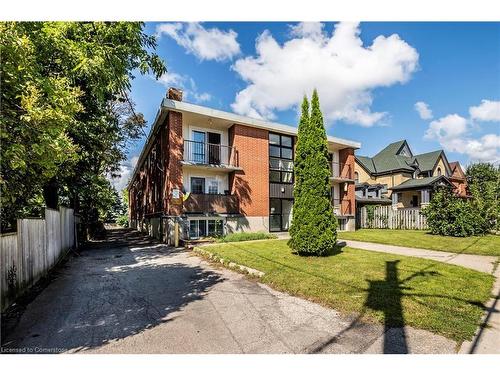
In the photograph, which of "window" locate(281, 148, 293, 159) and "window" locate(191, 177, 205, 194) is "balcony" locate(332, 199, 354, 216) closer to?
"window" locate(281, 148, 293, 159)

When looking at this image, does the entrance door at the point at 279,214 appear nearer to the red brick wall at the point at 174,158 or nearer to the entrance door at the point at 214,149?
the entrance door at the point at 214,149

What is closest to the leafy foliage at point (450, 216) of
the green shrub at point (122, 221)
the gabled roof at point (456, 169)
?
the gabled roof at point (456, 169)

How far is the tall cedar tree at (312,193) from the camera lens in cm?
849

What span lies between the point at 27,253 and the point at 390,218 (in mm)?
22243

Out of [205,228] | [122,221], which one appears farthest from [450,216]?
[122,221]

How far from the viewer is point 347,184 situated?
834 inches

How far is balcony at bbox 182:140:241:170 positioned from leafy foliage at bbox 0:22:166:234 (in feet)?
13.7

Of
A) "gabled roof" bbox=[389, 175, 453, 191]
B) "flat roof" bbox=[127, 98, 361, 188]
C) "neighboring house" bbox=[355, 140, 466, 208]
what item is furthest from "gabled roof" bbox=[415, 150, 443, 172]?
"flat roof" bbox=[127, 98, 361, 188]

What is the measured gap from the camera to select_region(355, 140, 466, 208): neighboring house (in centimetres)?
2823

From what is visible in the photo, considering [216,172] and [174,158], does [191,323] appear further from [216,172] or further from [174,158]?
[216,172]

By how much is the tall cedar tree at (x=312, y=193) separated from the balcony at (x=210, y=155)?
6.33 metres

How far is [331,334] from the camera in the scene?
365 centimetres
